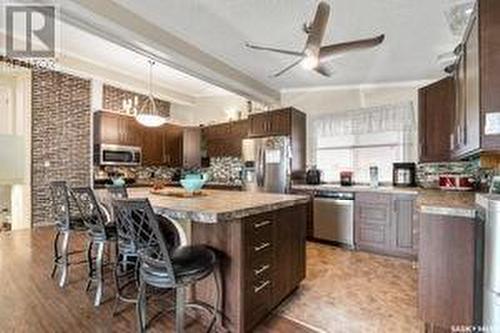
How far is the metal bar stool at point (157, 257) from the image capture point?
1.71 meters

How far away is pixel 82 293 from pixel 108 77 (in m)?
4.58

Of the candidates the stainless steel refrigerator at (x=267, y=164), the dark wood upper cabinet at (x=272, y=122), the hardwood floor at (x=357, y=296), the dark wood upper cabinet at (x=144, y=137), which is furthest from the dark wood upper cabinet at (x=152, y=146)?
the hardwood floor at (x=357, y=296)

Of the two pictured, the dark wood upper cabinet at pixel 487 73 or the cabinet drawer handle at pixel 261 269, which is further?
the cabinet drawer handle at pixel 261 269

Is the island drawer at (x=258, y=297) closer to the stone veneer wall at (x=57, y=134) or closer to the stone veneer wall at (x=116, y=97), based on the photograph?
the stone veneer wall at (x=57, y=134)

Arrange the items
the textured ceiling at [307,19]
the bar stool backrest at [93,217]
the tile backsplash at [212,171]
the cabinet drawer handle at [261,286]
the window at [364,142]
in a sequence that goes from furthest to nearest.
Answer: the tile backsplash at [212,171]
the window at [364,142]
the textured ceiling at [307,19]
the bar stool backrest at [93,217]
the cabinet drawer handle at [261,286]

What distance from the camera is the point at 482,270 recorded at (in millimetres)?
1786

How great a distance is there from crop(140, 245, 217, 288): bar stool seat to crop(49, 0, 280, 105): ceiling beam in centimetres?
238

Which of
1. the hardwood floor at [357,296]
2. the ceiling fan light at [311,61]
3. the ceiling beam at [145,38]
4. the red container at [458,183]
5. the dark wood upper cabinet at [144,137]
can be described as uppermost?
the ceiling beam at [145,38]

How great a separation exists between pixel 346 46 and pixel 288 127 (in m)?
2.70

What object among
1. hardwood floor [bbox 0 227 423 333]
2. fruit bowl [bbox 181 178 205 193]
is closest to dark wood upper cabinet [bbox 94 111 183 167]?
hardwood floor [bbox 0 227 423 333]

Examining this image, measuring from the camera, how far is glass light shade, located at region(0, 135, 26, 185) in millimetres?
5574

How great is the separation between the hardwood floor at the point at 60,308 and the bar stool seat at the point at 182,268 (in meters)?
0.63

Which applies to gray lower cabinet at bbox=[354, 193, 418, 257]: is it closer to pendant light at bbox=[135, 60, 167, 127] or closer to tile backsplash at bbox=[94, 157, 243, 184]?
tile backsplash at bbox=[94, 157, 243, 184]

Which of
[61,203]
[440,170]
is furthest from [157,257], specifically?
[440,170]
